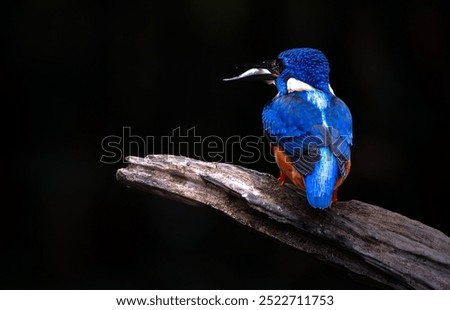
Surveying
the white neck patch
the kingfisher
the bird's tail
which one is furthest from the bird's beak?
the bird's tail

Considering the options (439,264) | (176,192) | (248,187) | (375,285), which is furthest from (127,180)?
(439,264)

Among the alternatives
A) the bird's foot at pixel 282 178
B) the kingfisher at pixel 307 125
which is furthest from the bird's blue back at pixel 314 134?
the bird's foot at pixel 282 178

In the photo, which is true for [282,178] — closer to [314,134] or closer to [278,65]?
[314,134]

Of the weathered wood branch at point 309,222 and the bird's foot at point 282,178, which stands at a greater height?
the bird's foot at point 282,178

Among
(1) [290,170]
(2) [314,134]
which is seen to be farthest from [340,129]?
(1) [290,170]

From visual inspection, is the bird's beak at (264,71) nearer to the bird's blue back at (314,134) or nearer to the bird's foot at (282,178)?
the bird's blue back at (314,134)
